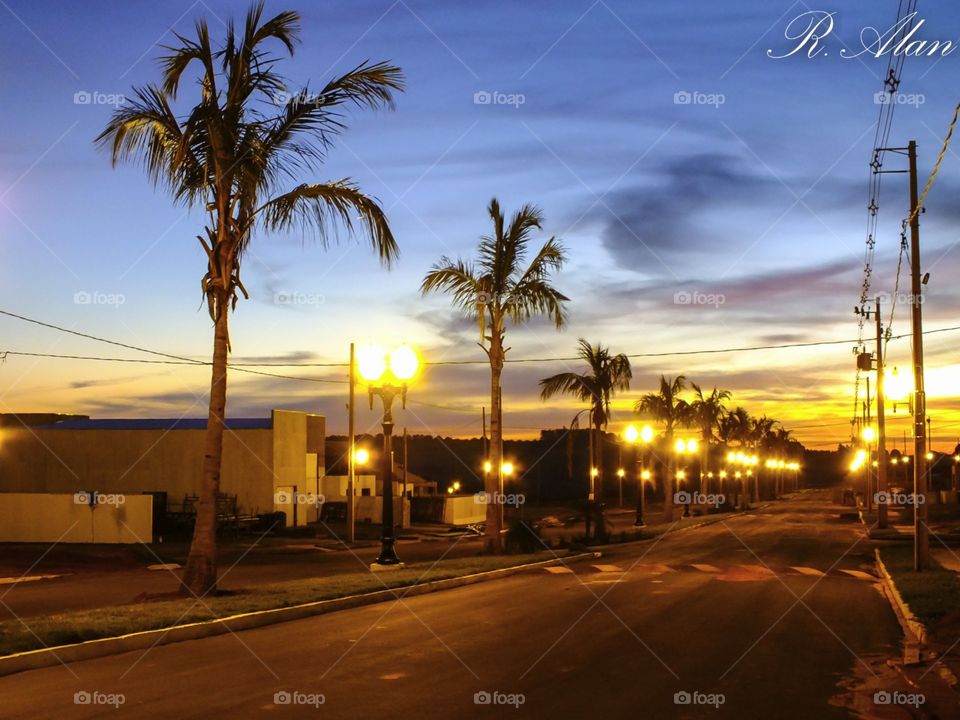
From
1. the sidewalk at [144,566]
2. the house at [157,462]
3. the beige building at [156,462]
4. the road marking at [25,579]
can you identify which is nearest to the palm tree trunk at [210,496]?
the sidewalk at [144,566]

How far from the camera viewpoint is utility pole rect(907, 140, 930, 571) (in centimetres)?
2241

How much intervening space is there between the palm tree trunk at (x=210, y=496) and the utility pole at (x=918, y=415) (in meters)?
14.8

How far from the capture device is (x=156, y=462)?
5222 centimetres

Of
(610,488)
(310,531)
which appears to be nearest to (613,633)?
(310,531)

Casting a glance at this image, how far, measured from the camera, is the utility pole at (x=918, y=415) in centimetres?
2241

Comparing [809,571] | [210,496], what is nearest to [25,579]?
[210,496]

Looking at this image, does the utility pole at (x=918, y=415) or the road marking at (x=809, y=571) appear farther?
the road marking at (x=809, y=571)

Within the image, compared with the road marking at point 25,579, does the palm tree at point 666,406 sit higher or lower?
higher

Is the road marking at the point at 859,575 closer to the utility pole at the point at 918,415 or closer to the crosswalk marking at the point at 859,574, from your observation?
the crosswalk marking at the point at 859,574

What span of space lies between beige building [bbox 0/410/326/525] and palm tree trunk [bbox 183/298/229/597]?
34914mm

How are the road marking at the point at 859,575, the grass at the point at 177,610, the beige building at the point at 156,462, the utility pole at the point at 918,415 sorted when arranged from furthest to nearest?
the beige building at the point at 156,462
the road marking at the point at 859,575
the utility pole at the point at 918,415
the grass at the point at 177,610

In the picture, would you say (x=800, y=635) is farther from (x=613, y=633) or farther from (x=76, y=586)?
(x=76, y=586)

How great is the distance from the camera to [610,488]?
12431 cm

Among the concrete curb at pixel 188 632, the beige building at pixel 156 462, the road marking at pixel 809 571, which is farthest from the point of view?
the beige building at pixel 156 462
